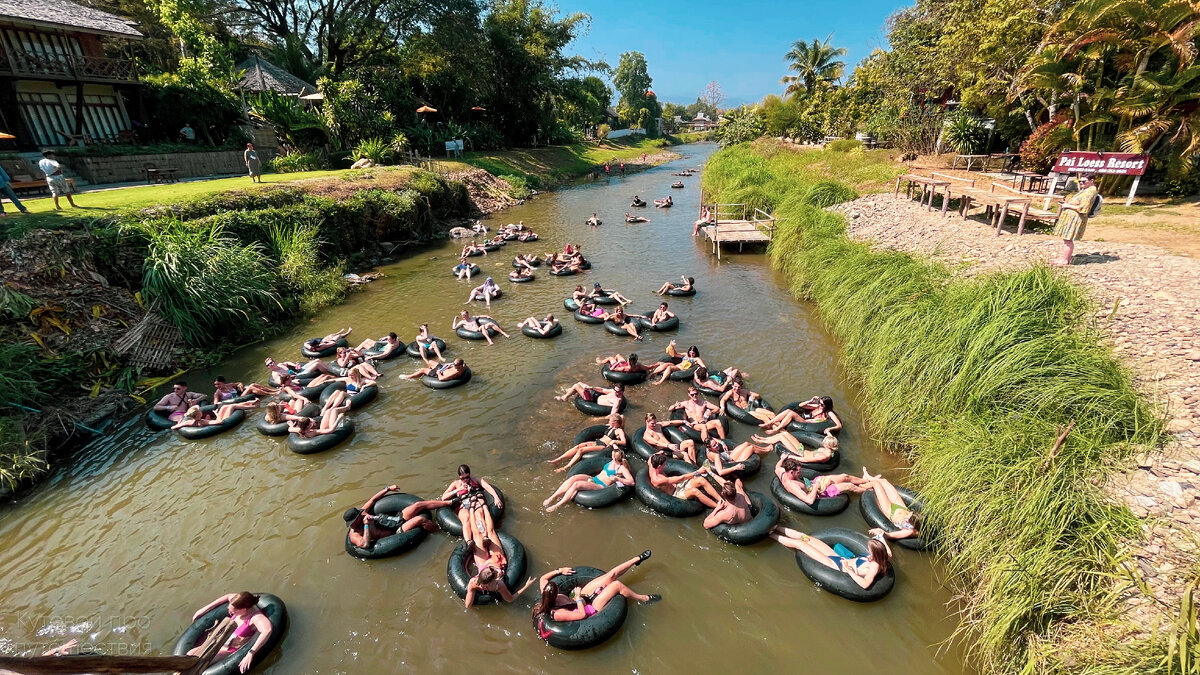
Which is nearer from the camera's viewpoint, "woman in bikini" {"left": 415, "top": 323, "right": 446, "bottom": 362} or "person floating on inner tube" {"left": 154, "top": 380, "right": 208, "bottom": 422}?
"person floating on inner tube" {"left": 154, "top": 380, "right": 208, "bottom": 422}

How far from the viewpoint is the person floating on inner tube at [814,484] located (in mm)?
8000

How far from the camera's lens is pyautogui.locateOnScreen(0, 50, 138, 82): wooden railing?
2098 cm

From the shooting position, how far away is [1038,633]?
16.6ft

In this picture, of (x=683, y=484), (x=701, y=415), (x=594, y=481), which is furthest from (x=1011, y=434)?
(x=594, y=481)

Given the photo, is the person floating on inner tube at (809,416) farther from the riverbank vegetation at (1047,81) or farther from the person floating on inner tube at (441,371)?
the riverbank vegetation at (1047,81)

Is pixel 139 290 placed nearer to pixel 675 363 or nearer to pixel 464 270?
pixel 464 270

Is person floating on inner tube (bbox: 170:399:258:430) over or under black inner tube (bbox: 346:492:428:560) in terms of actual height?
over

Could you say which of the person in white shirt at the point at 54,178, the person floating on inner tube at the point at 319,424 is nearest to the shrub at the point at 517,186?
the person in white shirt at the point at 54,178

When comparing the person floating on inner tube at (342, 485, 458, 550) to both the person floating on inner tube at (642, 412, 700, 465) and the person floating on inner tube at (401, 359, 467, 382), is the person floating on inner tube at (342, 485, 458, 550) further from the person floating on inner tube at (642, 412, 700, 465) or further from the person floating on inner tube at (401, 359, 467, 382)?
the person floating on inner tube at (401, 359, 467, 382)

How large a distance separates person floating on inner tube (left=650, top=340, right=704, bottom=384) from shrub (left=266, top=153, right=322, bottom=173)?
2260 centimetres

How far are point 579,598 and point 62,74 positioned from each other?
31.4 m

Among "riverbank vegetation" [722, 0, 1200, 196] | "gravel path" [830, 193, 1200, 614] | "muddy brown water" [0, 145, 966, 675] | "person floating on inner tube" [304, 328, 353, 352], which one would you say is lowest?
"muddy brown water" [0, 145, 966, 675]

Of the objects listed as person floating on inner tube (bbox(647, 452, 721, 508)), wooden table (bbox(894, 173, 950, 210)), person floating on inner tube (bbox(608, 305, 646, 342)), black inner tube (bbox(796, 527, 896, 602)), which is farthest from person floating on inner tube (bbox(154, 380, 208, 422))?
wooden table (bbox(894, 173, 950, 210))

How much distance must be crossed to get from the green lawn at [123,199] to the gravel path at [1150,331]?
66.7 ft
